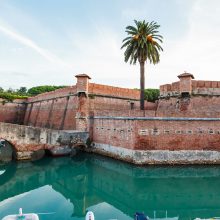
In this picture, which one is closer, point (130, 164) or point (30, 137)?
point (130, 164)

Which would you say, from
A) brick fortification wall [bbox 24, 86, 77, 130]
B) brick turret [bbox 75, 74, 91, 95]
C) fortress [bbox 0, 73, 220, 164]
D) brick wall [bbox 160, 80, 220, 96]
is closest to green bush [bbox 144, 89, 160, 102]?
fortress [bbox 0, 73, 220, 164]

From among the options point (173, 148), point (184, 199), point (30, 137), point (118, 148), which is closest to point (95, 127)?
point (118, 148)

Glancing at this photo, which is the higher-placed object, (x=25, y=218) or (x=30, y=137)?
(x=30, y=137)

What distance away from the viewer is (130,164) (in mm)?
16844

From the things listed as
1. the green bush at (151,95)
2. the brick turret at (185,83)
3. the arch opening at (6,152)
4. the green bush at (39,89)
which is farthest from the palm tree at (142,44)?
the green bush at (39,89)

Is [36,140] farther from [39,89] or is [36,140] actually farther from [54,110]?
[39,89]

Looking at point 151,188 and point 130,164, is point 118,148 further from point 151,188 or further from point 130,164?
point 151,188

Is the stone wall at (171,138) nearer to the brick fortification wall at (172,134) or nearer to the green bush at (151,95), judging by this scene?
the brick fortification wall at (172,134)

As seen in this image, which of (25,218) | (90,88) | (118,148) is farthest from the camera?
(90,88)

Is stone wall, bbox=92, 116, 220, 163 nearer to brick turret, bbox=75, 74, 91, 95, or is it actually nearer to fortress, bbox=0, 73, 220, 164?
fortress, bbox=0, 73, 220, 164

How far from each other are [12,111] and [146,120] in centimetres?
2810

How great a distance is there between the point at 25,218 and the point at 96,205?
452 cm

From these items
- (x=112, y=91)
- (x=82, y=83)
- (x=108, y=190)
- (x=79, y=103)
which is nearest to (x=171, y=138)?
(x=108, y=190)

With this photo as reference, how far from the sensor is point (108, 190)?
13.8 m
